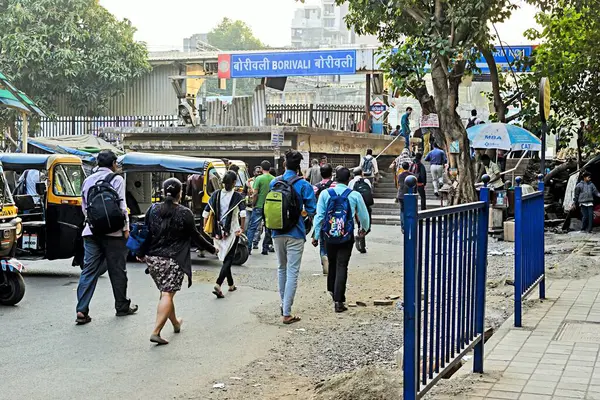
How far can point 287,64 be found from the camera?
2973 centimetres

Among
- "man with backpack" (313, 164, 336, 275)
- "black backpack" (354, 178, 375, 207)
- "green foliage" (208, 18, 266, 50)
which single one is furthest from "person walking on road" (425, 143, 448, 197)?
"green foliage" (208, 18, 266, 50)

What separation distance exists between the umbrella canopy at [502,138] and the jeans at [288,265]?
10629 millimetres

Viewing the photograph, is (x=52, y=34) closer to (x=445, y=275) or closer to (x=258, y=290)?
(x=258, y=290)

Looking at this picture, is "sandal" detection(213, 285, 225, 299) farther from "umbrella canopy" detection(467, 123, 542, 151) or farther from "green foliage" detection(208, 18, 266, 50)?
"green foliage" detection(208, 18, 266, 50)

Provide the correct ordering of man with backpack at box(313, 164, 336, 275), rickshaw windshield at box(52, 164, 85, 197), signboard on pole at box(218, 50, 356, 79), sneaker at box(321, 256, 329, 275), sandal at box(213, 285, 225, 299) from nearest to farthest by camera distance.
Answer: sandal at box(213, 285, 225, 299) → man with backpack at box(313, 164, 336, 275) → rickshaw windshield at box(52, 164, 85, 197) → sneaker at box(321, 256, 329, 275) → signboard on pole at box(218, 50, 356, 79)

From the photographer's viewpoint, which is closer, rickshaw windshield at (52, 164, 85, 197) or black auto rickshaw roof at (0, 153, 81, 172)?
rickshaw windshield at (52, 164, 85, 197)

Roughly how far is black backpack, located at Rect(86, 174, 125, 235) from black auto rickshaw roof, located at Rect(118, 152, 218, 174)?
555 cm

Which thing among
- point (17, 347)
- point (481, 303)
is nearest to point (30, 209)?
point (17, 347)

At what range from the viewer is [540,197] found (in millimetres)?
8578

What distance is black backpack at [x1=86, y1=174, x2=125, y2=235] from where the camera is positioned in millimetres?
9000

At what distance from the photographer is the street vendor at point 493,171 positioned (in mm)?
22388

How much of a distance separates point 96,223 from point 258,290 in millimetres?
3131

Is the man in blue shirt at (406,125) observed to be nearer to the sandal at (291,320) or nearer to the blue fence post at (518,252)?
the sandal at (291,320)

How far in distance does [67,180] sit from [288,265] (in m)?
5.16
